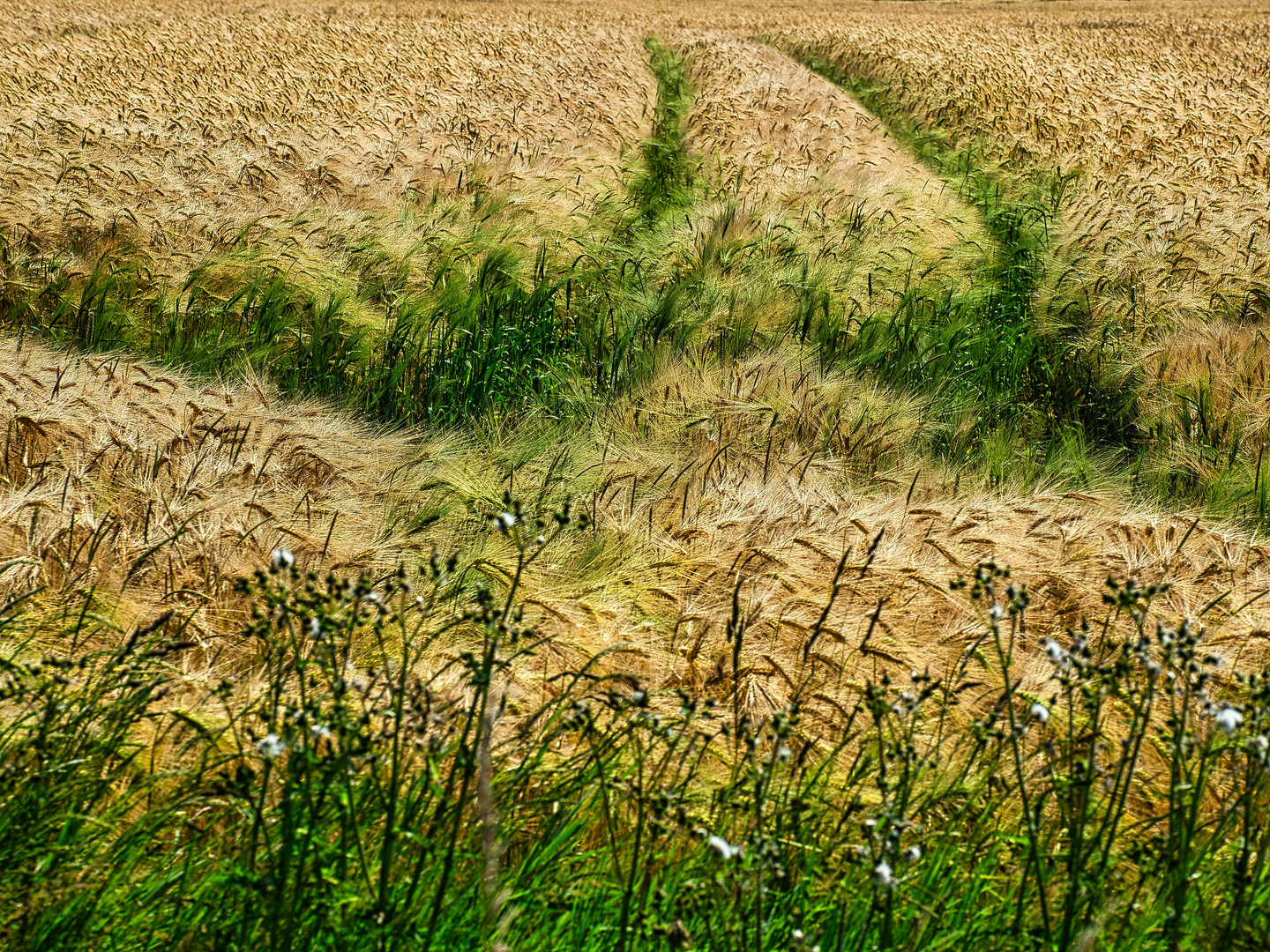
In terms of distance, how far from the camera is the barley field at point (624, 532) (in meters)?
1.50

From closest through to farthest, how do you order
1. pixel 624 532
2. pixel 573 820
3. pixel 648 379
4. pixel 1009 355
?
pixel 573 820, pixel 624 532, pixel 648 379, pixel 1009 355

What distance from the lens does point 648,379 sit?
449 cm

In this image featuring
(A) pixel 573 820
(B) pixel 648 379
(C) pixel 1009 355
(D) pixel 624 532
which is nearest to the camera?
(A) pixel 573 820

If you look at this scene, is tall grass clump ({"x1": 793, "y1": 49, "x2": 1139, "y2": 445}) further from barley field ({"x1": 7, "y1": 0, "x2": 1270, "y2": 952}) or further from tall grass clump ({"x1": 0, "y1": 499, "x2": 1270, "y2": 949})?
tall grass clump ({"x1": 0, "y1": 499, "x2": 1270, "y2": 949})

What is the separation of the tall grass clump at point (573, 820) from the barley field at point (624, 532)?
2 centimetres

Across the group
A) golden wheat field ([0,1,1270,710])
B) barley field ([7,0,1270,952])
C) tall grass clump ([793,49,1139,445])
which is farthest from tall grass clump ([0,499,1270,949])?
tall grass clump ([793,49,1139,445])

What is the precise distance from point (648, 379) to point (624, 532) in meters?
1.61

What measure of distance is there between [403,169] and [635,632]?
5.51m

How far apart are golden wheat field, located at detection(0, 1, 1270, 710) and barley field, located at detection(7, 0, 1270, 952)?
0.03 meters

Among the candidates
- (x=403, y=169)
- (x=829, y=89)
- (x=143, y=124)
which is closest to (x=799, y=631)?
(x=403, y=169)

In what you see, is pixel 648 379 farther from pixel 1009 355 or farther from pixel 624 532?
pixel 1009 355

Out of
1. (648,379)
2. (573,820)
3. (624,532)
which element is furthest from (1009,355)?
(573,820)

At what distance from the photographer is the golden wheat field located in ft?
8.52

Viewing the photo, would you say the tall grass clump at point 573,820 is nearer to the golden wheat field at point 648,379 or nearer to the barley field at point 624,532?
the barley field at point 624,532
